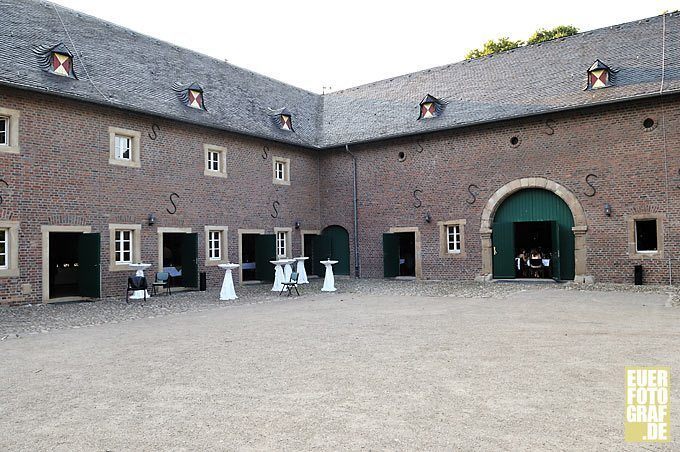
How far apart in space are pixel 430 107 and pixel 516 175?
3925mm

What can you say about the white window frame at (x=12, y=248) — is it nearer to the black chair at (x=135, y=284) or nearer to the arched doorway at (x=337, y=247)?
the black chair at (x=135, y=284)

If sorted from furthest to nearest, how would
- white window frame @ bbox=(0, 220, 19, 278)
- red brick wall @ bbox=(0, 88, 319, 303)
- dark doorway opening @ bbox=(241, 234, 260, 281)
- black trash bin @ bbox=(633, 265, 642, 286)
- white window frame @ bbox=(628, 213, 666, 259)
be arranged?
dark doorway opening @ bbox=(241, 234, 260, 281) → black trash bin @ bbox=(633, 265, 642, 286) → white window frame @ bbox=(628, 213, 666, 259) → red brick wall @ bbox=(0, 88, 319, 303) → white window frame @ bbox=(0, 220, 19, 278)

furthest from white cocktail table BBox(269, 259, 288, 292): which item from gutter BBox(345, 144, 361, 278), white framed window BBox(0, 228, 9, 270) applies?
white framed window BBox(0, 228, 9, 270)

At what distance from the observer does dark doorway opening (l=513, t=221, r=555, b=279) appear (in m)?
17.8

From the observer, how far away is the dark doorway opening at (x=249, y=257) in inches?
749

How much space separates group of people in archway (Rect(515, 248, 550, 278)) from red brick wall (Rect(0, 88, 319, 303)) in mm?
8359

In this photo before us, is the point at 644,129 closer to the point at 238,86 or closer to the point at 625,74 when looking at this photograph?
the point at 625,74

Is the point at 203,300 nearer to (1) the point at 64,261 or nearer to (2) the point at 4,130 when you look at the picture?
(2) the point at 4,130

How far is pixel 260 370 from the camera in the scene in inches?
231

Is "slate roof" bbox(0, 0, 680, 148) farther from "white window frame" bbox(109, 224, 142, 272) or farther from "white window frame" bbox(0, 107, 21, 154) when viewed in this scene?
"white window frame" bbox(109, 224, 142, 272)

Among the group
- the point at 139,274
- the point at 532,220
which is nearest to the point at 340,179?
the point at 532,220

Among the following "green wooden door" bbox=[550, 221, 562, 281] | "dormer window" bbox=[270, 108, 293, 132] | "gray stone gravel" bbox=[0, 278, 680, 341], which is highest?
"dormer window" bbox=[270, 108, 293, 132]

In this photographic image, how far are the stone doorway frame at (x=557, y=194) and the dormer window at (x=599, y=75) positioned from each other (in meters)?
3.04
